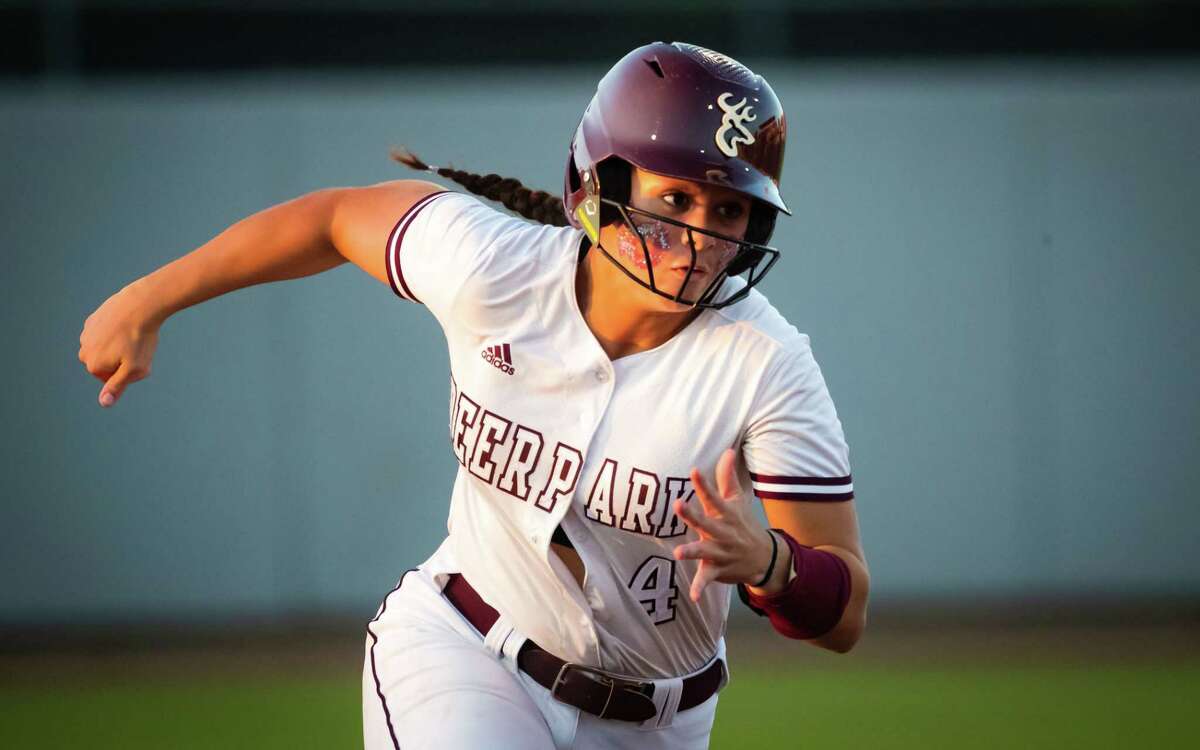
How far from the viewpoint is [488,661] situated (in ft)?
10.0

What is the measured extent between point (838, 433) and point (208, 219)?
20.7 ft

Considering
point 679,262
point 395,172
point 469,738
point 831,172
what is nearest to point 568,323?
point 679,262

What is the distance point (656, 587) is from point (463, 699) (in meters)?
0.44

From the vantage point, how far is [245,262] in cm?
331

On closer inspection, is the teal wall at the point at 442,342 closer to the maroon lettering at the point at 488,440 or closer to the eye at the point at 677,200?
the maroon lettering at the point at 488,440

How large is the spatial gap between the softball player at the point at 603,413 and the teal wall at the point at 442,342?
17.7 feet

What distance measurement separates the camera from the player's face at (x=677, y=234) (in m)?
2.83

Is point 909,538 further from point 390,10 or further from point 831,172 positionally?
point 390,10

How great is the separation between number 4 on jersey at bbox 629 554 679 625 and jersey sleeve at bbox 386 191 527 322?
2.15 ft

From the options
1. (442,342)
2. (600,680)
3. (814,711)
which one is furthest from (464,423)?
(442,342)

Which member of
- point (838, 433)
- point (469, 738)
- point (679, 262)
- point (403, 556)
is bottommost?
point (403, 556)

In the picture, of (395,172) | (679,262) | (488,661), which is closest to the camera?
(679,262)

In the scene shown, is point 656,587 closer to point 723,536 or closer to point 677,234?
point 723,536

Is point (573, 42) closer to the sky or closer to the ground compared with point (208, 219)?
closer to the sky
